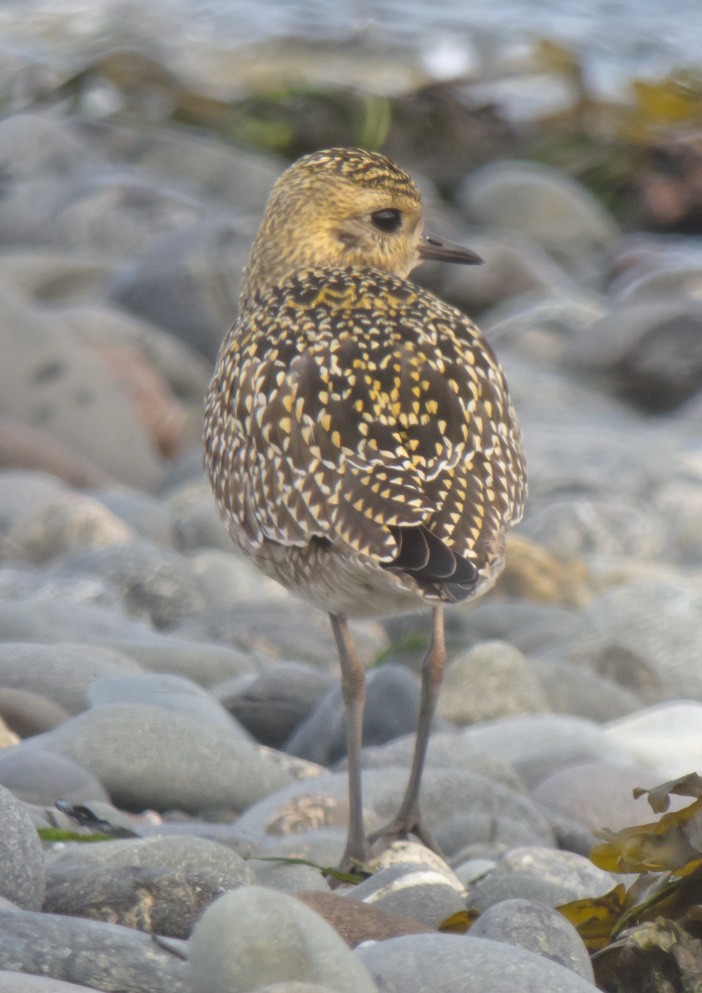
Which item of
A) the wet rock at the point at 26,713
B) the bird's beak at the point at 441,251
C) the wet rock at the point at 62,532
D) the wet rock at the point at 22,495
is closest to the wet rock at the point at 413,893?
the wet rock at the point at 26,713

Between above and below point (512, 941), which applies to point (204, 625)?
below

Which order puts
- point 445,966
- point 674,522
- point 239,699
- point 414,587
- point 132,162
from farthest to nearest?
point 132,162 → point 674,522 → point 239,699 → point 414,587 → point 445,966

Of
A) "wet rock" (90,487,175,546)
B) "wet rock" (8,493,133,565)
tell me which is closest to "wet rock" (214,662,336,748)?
"wet rock" (8,493,133,565)

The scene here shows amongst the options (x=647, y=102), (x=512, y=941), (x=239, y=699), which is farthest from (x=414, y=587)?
(x=647, y=102)

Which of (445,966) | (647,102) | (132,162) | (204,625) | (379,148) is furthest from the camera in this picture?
(647,102)

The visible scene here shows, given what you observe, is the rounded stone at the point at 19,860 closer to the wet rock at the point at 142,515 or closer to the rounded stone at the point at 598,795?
the rounded stone at the point at 598,795

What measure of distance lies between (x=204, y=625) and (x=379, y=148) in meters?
13.8

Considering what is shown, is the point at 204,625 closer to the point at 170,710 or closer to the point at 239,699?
the point at 239,699

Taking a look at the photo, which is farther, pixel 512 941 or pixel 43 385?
pixel 43 385

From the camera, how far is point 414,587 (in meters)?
3.77

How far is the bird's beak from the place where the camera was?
17.6 feet

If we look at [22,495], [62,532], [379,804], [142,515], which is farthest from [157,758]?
[142,515]

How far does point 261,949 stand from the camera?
8.11 feet

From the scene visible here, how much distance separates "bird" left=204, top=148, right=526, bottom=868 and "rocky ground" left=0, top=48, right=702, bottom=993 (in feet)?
1.92
